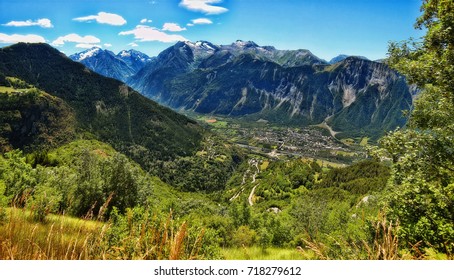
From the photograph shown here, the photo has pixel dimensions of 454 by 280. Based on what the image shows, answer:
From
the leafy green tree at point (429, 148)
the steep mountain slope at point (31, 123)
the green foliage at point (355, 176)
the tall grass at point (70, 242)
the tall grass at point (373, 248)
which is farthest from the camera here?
the steep mountain slope at point (31, 123)

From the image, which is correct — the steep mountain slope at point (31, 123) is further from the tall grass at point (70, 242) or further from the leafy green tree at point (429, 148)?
the leafy green tree at point (429, 148)

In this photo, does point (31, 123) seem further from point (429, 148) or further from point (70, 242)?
point (429, 148)

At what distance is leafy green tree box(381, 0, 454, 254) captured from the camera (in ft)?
21.3

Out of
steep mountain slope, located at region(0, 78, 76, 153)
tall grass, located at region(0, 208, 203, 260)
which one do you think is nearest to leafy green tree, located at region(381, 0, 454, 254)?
tall grass, located at region(0, 208, 203, 260)

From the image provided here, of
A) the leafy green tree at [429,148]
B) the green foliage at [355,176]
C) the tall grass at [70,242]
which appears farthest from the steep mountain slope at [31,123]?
the leafy green tree at [429,148]

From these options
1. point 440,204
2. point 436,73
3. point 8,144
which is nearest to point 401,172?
point 440,204

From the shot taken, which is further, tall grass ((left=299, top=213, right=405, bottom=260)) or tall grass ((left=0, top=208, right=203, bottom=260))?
tall grass ((left=299, top=213, right=405, bottom=260))

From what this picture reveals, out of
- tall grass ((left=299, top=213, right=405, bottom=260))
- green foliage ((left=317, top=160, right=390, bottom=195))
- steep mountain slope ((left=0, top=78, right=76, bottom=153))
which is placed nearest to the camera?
tall grass ((left=299, top=213, right=405, bottom=260))

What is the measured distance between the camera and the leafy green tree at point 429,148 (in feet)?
21.3

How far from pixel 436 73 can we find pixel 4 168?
113 ft

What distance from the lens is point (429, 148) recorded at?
7.59m

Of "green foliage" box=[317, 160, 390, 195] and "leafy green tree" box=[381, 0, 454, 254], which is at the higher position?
"leafy green tree" box=[381, 0, 454, 254]

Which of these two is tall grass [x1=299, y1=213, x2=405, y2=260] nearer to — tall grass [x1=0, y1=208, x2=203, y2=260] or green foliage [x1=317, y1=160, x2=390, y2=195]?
tall grass [x1=0, y1=208, x2=203, y2=260]
